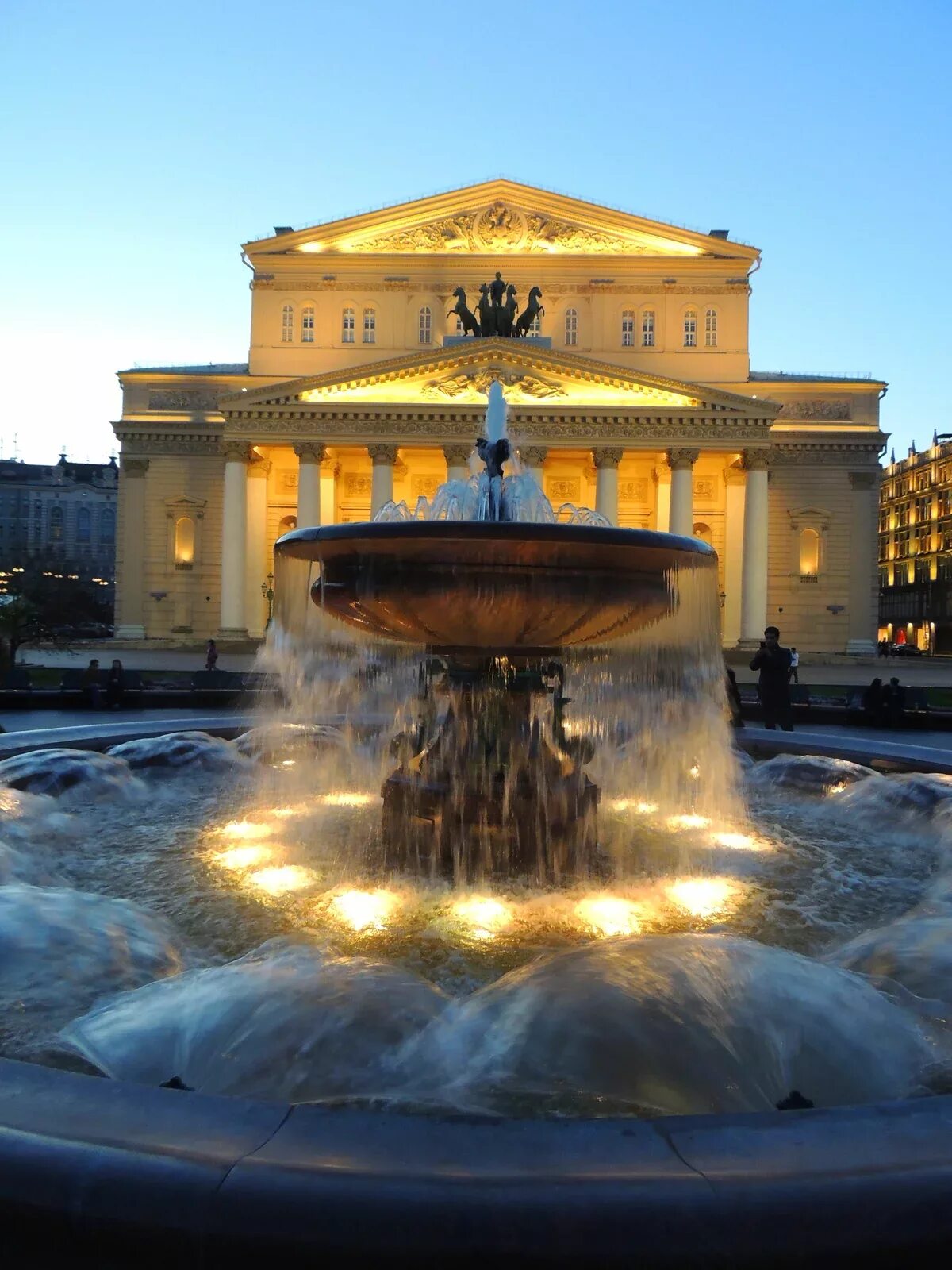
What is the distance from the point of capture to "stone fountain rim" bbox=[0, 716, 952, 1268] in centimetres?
135

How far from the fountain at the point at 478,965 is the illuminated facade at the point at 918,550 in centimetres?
6295

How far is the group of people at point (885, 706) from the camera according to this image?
12.9m

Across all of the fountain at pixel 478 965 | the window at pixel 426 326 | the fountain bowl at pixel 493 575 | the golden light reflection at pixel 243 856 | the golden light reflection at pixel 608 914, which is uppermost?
the window at pixel 426 326

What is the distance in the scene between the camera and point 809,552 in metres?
39.9

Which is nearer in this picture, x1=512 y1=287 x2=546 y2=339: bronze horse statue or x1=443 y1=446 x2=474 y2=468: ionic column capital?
x1=512 y1=287 x2=546 y2=339: bronze horse statue

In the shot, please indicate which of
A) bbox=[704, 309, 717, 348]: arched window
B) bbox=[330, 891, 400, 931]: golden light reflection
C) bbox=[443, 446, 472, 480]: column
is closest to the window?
bbox=[443, 446, 472, 480]: column

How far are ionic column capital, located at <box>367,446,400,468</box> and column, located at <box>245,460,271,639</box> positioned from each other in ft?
17.1

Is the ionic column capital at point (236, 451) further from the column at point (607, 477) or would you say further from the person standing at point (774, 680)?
the person standing at point (774, 680)

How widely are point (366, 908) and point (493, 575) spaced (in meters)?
1.63

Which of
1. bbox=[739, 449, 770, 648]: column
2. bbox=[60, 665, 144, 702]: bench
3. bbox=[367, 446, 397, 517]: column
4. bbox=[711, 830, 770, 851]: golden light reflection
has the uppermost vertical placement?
bbox=[367, 446, 397, 517]: column

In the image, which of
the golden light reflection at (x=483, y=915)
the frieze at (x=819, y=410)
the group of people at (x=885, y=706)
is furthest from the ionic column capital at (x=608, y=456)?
the golden light reflection at (x=483, y=915)

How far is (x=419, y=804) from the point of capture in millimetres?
4828

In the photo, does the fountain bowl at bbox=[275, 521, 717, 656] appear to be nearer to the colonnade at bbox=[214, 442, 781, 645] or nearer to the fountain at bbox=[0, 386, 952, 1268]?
the fountain at bbox=[0, 386, 952, 1268]

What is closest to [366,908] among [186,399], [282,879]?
[282,879]
